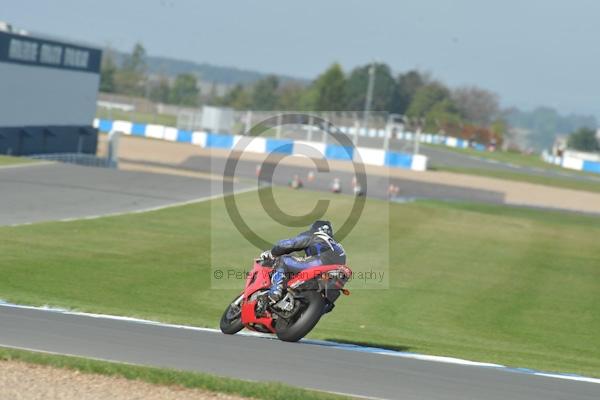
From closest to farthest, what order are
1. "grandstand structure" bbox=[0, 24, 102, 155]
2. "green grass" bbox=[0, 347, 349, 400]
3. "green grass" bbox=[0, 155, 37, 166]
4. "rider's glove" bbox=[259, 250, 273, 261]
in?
"green grass" bbox=[0, 347, 349, 400], "rider's glove" bbox=[259, 250, 273, 261], "green grass" bbox=[0, 155, 37, 166], "grandstand structure" bbox=[0, 24, 102, 155]

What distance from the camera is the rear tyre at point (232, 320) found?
44.4 ft

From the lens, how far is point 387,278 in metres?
25.5

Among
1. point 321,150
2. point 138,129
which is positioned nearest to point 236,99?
point 138,129

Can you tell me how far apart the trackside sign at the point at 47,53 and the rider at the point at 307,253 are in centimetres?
4469

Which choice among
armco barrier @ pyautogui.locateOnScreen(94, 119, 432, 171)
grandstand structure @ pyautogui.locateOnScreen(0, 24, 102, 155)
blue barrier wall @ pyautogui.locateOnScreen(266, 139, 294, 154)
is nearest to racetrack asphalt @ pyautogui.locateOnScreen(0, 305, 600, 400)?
grandstand structure @ pyautogui.locateOnScreen(0, 24, 102, 155)

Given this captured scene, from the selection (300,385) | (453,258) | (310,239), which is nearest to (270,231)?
(453,258)

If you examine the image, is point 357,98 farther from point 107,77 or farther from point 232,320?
point 232,320

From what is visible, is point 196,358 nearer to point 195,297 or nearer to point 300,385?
point 300,385

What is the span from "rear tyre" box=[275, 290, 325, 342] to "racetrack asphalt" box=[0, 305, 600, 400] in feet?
0.48

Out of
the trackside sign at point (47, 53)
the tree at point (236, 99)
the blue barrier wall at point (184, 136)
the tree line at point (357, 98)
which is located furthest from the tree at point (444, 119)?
the trackside sign at point (47, 53)

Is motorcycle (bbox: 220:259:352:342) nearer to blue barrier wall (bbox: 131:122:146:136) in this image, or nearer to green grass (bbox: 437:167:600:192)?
green grass (bbox: 437:167:600:192)

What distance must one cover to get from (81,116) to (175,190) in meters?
25.4

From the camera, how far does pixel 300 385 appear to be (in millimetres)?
10195

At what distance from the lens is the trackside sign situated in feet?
182
